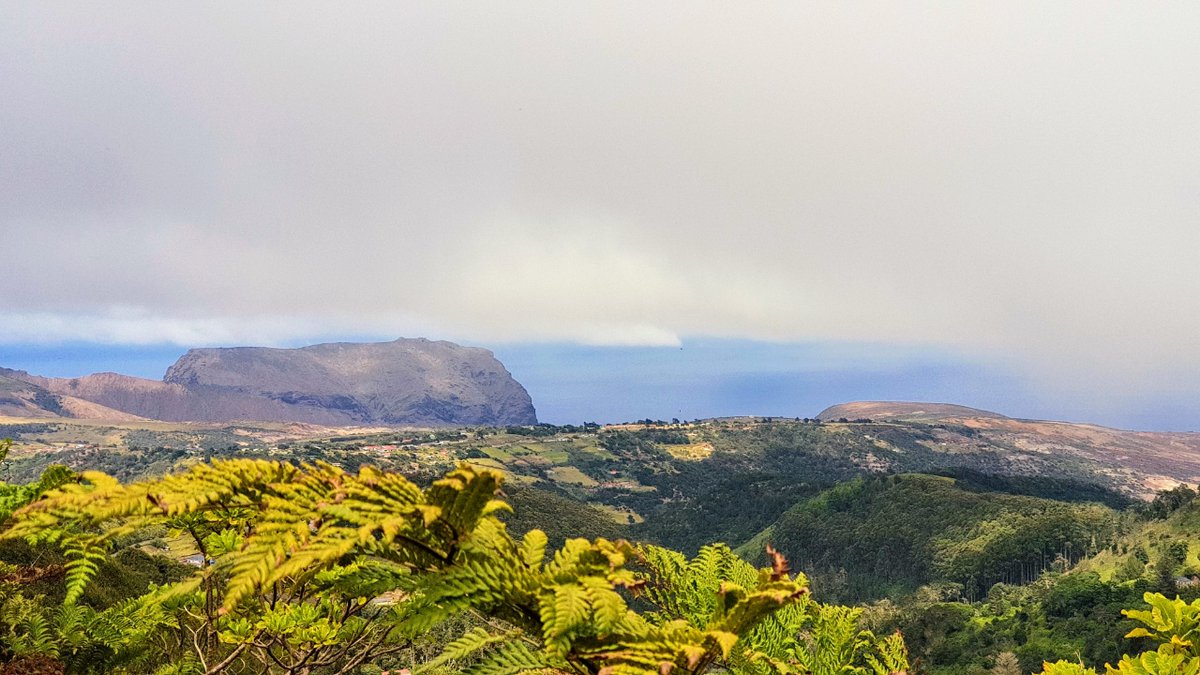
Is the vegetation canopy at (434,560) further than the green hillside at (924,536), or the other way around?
the green hillside at (924,536)

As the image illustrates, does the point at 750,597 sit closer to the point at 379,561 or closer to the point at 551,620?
the point at 551,620

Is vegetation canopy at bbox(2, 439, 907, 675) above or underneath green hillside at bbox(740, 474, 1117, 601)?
above

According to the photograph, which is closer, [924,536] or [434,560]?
[434,560]

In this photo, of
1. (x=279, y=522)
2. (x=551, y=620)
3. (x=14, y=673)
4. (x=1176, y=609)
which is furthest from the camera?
(x=14, y=673)

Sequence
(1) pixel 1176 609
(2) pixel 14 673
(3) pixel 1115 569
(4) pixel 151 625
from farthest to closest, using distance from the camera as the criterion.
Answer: (3) pixel 1115 569
(4) pixel 151 625
(2) pixel 14 673
(1) pixel 1176 609

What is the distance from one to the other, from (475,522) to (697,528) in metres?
176

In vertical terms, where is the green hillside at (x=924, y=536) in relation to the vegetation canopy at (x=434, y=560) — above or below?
below

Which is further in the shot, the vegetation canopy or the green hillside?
the green hillside

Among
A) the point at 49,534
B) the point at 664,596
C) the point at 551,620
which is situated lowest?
the point at 664,596

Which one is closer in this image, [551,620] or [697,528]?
[551,620]

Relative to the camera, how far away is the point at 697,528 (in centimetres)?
16875

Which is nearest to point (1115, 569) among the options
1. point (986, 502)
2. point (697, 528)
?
point (986, 502)

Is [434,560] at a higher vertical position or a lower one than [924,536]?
higher

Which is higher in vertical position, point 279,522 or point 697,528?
point 279,522
